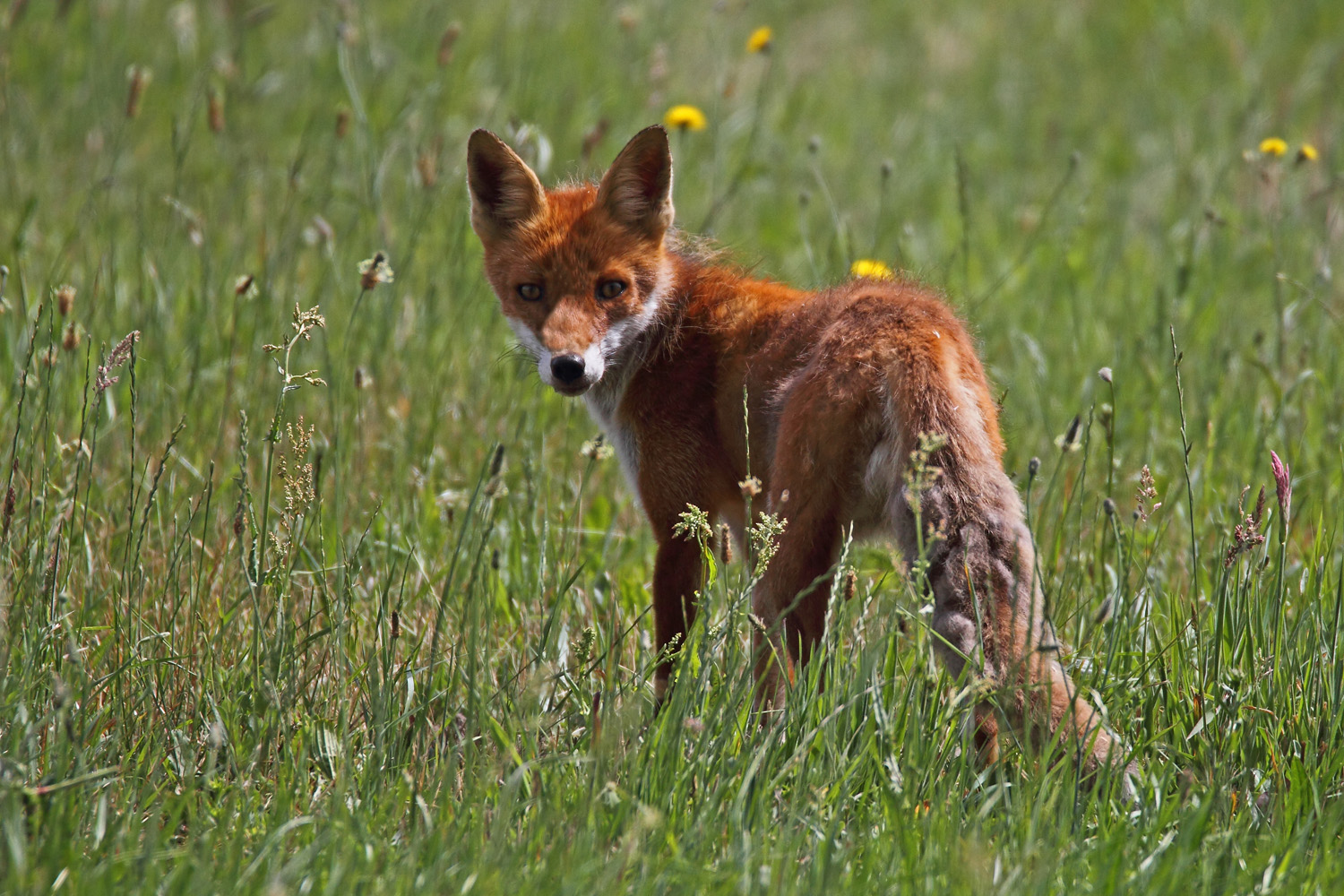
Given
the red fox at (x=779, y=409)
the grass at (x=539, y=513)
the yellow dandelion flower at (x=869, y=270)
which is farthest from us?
the yellow dandelion flower at (x=869, y=270)

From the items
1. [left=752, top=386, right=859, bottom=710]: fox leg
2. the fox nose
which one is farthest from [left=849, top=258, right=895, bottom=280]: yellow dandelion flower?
the fox nose

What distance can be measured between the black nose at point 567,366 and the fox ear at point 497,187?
758 millimetres

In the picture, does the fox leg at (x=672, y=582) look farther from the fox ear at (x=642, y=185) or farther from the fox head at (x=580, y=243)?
the fox ear at (x=642, y=185)

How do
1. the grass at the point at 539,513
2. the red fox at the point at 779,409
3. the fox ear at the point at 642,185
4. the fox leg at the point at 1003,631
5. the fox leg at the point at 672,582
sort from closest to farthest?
the grass at the point at 539,513
the fox leg at the point at 1003,631
the red fox at the point at 779,409
the fox leg at the point at 672,582
the fox ear at the point at 642,185

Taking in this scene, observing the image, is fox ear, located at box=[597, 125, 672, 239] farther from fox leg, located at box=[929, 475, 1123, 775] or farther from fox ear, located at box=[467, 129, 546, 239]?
fox leg, located at box=[929, 475, 1123, 775]

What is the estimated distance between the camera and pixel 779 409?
12.2 feet

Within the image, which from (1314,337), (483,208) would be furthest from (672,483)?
(1314,337)

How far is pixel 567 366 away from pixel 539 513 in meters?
1.32

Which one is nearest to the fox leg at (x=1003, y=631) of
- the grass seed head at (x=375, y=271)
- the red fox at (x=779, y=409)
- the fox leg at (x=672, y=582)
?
the red fox at (x=779, y=409)

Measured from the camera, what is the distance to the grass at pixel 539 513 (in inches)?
106

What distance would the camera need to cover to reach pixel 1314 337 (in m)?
5.79

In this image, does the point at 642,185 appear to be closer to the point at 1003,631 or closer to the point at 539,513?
the point at 539,513

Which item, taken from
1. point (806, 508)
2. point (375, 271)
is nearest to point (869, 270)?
point (806, 508)

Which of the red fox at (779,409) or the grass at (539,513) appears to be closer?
the grass at (539,513)
